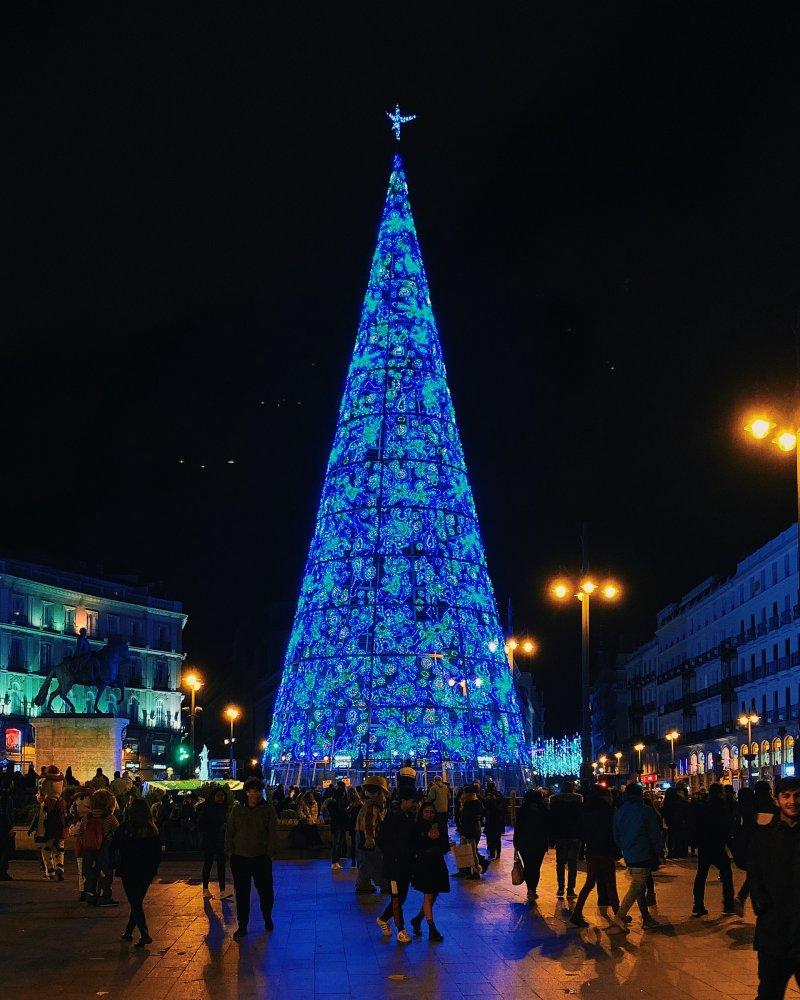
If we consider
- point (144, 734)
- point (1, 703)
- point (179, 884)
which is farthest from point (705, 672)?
point (179, 884)

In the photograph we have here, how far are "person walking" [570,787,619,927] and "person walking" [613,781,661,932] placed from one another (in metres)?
0.58

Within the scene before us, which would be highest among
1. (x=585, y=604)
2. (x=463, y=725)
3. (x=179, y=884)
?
(x=585, y=604)

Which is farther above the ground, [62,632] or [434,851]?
[62,632]

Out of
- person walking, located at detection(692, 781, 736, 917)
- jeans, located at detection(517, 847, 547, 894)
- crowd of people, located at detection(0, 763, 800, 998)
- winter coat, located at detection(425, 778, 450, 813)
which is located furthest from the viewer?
winter coat, located at detection(425, 778, 450, 813)

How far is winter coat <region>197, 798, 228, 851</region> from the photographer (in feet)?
65.8

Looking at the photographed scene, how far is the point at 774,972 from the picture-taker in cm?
830

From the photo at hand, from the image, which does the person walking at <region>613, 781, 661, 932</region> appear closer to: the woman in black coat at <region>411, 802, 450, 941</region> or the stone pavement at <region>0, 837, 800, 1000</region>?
the stone pavement at <region>0, 837, 800, 1000</region>

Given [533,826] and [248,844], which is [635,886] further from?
[248,844]

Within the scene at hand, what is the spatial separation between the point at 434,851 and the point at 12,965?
443 cm

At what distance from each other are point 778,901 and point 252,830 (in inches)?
322

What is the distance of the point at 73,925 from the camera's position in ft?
53.3

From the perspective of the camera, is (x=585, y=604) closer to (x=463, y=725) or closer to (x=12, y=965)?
(x=463, y=725)

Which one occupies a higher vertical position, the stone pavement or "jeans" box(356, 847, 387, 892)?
"jeans" box(356, 847, 387, 892)

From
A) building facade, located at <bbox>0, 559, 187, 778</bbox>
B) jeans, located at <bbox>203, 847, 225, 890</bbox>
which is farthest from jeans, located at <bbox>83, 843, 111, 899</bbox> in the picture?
building facade, located at <bbox>0, 559, 187, 778</bbox>
